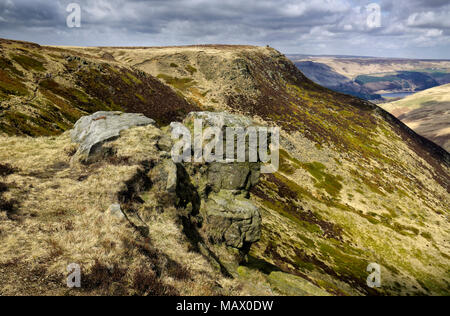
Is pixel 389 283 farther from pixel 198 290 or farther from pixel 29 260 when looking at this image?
pixel 29 260

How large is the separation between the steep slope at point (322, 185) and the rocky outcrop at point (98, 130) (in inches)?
82.6

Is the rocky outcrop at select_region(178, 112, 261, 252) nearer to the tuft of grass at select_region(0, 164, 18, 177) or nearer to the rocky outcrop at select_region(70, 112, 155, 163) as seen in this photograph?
the rocky outcrop at select_region(70, 112, 155, 163)

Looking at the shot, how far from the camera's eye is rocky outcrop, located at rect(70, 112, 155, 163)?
24.0 meters

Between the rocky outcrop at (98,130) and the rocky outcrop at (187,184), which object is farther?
the rocky outcrop at (98,130)

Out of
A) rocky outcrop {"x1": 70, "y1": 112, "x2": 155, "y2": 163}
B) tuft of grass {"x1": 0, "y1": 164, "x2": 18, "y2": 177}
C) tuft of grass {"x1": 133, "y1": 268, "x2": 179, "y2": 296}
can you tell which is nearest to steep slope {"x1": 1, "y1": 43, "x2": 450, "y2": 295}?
tuft of grass {"x1": 133, "y1": 268, "x2": 179, "y2": 296}

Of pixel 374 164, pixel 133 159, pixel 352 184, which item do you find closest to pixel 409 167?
pixel 374 164

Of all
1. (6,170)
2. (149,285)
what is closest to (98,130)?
(6,170)

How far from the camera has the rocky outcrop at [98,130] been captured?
78.7 ft

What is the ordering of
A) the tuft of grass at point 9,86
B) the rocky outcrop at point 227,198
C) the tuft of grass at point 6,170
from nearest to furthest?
the tuft of grass at point 6,170 → the rocky outcrop at point 227,198 → the tuft of grass at point 9,86

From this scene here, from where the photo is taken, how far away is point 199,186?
27.0 meters

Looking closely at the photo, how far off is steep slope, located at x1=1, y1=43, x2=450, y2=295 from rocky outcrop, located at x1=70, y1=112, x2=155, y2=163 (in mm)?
2099

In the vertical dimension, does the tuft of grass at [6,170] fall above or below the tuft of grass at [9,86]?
below

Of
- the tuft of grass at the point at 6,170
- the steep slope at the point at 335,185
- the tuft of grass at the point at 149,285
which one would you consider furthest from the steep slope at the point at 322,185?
the tuft of grass at the point at 6,170

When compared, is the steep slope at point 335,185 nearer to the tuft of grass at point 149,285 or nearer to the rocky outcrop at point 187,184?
the rocky outcrop at point 187,184
